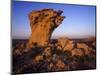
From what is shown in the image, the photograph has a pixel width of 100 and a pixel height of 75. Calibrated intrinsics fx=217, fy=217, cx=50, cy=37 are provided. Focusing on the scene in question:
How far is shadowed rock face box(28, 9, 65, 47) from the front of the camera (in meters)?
2.43

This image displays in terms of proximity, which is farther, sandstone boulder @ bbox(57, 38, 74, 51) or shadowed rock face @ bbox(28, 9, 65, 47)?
sandstone boulder @ bbox(57, 38, 74, 51)

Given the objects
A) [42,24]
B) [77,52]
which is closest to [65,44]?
[77,52]

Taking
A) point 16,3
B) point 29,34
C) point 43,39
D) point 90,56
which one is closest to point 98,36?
point 90,56

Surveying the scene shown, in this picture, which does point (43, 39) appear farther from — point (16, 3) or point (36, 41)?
point (16, 3)

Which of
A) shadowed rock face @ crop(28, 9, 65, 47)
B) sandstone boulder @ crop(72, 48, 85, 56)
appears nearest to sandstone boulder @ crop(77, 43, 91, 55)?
sandstone boulder @ crop(72, 48, 85, 56)

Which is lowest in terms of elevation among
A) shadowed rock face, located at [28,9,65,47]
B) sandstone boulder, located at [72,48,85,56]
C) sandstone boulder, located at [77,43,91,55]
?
sandstone boulder, located at [72,48,85,56]

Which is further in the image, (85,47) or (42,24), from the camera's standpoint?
(85,47)

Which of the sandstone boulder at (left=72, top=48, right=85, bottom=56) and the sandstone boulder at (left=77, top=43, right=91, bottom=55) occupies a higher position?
the sandstone boulder at (left=77, top=43, right=91, bottom=55)

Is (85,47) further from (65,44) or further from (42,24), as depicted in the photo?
(42,24)

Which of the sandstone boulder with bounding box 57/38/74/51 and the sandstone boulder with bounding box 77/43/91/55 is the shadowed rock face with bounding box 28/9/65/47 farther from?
the sandstone boulder with bounding box 77/43/91/55

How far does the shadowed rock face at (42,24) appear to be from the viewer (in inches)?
95.5

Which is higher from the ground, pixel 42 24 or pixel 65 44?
pixel 42 24

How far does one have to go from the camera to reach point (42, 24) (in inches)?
96.8

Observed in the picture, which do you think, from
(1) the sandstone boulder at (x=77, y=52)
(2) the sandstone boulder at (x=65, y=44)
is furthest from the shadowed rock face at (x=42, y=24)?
(1) the sandstone boulder at (x=77, y=52)
